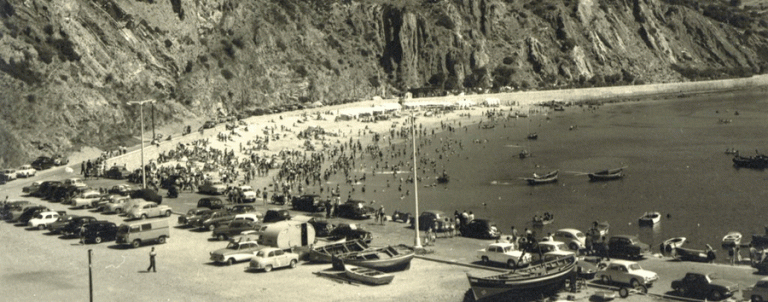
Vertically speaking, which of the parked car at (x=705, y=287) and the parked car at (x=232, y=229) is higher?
the parked car at (x=232, y=229)

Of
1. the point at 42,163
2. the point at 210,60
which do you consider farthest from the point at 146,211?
the point at 210,60

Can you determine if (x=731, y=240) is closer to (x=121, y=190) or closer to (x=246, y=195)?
(x=246, y=195)

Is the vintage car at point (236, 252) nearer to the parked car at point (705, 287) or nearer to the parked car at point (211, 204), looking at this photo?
the parked car at point (211, 204)

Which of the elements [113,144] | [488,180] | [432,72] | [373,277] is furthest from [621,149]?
[432,72]

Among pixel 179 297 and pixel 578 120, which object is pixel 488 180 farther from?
pixel 578 120

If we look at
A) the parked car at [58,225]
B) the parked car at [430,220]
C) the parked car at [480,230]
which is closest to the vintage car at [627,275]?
the parked car at [480,230]

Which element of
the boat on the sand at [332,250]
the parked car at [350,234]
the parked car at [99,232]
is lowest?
the boat on the sand at [332,250]
